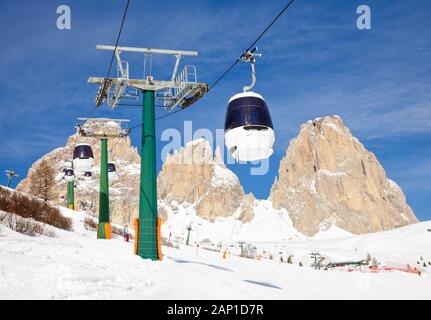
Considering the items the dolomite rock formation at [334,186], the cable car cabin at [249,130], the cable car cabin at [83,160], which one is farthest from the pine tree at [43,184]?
the dolomite rock formation at [334,186]

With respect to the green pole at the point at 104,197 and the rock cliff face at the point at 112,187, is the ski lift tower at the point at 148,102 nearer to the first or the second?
the green pole at the point at 104,197

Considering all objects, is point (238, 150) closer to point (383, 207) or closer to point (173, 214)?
point (383, 207)

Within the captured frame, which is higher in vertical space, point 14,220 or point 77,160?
point 77,160

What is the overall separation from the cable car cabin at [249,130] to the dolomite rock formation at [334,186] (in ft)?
535

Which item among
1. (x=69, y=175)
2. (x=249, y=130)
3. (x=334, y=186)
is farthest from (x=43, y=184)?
(x=334, y=186)

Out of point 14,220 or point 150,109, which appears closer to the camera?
point 150,109

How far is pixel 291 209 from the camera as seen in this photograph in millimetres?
176250

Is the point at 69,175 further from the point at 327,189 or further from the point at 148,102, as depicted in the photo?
the point at 327,189

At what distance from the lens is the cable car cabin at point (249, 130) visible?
6379 millimetres

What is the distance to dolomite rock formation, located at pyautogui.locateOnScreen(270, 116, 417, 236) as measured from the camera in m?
165

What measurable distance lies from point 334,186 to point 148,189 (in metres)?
164

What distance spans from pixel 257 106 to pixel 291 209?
6842 inches

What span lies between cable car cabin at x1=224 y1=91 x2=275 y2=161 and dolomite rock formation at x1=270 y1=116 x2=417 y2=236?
163009 millimetres
